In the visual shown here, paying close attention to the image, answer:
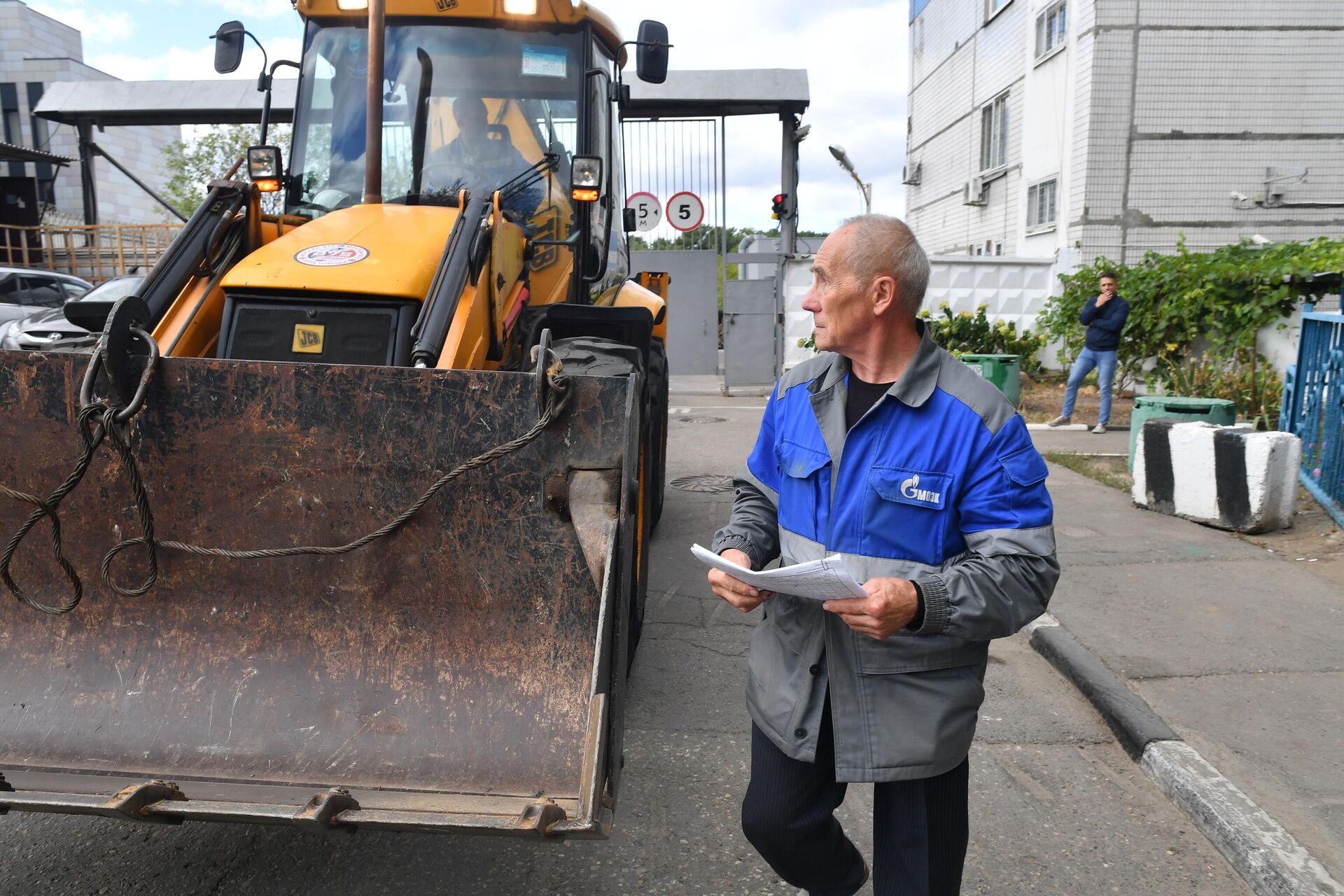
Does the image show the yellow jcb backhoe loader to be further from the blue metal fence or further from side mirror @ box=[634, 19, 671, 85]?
the blue metal fence

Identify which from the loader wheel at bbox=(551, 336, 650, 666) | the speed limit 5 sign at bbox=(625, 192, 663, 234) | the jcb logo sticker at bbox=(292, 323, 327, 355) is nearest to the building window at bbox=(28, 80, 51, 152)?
the speed limit 5 sign at bbox=(625, 192, 663, 234)

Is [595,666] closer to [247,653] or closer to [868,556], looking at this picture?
[868,556]

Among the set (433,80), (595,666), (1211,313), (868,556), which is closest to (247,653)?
(595,666)

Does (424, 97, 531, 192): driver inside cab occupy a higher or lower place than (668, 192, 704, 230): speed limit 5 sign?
lower

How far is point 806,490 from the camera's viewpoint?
2328 mm

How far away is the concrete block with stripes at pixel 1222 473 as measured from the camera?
21.5 ft

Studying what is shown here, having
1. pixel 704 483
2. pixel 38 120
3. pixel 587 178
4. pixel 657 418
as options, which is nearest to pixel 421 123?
pixel 587 178

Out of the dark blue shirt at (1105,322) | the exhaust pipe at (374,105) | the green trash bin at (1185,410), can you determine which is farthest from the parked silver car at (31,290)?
the green trash bin at (1185,410)

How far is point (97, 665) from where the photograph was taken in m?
3.10

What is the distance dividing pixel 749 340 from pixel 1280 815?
46.3 ft

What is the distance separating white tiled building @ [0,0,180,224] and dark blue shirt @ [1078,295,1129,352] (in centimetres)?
3209

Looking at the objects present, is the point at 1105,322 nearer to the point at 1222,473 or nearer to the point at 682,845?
the point at 1222,473

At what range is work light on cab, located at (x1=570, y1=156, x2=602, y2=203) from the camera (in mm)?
5176

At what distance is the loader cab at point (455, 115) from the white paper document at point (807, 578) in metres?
3.42
